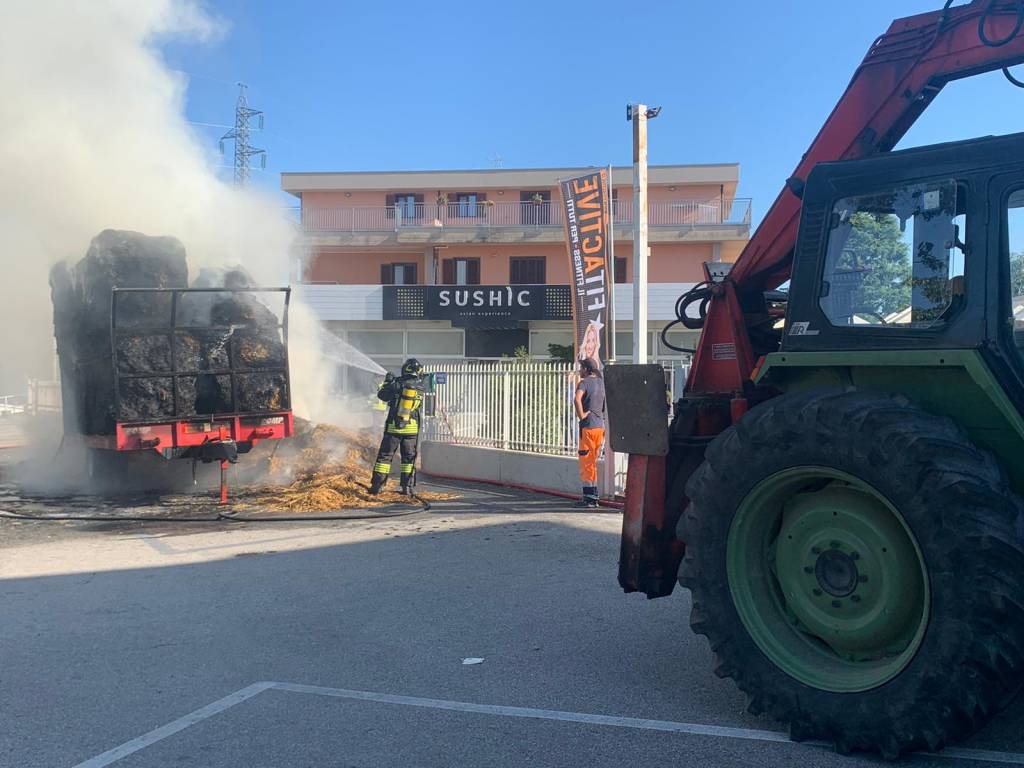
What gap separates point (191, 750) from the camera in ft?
12.5

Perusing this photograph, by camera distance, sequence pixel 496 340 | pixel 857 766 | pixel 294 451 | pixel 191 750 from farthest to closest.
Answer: pixel 496 340
pixel 294 451
pixel 191 750
pixel 857 766

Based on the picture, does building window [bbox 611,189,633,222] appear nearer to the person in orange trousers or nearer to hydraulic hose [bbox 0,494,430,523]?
the person in orange trousers

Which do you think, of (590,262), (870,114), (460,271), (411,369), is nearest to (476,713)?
(870,114)

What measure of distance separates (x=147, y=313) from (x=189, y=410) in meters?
1.44

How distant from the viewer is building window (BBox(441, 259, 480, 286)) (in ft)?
117

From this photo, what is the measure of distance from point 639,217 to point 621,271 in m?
23.5

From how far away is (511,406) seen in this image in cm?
1309

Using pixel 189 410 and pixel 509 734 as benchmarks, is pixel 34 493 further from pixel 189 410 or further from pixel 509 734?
pixel 509 734

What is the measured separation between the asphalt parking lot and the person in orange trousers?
7.63 feet

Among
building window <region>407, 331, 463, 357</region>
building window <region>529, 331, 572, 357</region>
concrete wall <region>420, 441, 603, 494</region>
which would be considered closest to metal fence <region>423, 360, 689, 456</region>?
concrete wall <region>420, 441, 603, 494</region>

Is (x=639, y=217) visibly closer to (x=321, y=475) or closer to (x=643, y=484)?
(x=321, y=475)

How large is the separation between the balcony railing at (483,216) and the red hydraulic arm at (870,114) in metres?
28.6

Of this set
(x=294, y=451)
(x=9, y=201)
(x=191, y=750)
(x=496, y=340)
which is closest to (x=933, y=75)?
(x=191, y=750)

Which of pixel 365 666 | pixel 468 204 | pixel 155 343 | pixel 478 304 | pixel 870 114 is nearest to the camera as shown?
pixel 870 114
